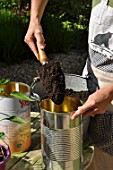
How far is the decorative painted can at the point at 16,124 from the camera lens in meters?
1.55

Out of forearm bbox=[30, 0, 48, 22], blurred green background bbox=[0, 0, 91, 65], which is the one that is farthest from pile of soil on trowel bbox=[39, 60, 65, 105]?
blurred green background bbox=[0, 0, 91, 65]

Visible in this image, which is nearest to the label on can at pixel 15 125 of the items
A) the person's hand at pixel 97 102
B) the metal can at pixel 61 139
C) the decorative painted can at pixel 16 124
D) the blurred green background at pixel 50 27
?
the decorative painted can at pixel 16 124

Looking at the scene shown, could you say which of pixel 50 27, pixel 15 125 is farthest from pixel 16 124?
pixel 50 27

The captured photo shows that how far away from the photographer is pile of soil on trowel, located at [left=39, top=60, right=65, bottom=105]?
4.94 feet

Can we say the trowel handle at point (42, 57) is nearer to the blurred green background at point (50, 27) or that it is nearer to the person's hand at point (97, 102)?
the person's hand at point (97, 102)

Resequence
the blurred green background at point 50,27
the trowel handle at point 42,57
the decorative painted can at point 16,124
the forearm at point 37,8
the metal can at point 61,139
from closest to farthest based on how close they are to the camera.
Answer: the metal can at point 61,139 < the decorative painted can at point 16,124 < the trowel handle at point 42,57 < the forearm at point 37,8 < the blurred green background at point 50,27

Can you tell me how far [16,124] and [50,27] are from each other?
3806mm

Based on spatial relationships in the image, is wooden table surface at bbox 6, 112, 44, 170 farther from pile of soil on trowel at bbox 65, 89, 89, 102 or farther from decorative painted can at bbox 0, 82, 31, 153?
pile of soil on trowel at bbox 65, 89, 89, 102

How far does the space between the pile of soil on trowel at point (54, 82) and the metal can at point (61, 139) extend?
0.05m

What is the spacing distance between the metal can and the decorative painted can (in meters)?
0.10

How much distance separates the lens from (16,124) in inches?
62.2

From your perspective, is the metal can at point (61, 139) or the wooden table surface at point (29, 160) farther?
Answer: the wooden table surface at point (29, 160)

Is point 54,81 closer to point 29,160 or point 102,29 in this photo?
point 29,160

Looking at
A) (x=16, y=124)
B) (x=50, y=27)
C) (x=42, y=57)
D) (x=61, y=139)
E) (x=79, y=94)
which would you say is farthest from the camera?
(x=50, y=27)
